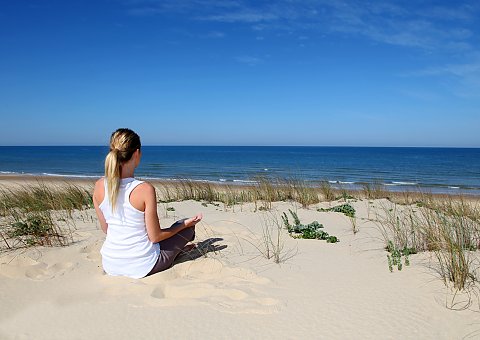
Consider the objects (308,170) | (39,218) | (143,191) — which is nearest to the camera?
(143,191)

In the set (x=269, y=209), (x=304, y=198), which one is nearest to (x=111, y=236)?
(x=269, y=209)

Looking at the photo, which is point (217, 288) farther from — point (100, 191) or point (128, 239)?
point (100, 191)

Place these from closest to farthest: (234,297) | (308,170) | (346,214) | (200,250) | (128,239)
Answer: (234,297) → (128,239) → (200,250) → (346,214) → (308,170)

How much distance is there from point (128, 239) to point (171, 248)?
481mm

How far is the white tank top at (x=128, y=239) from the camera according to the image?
11.8 feet

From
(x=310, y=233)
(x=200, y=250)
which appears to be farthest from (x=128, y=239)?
(x=310, y=233)

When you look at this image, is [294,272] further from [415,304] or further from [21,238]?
[21,238]

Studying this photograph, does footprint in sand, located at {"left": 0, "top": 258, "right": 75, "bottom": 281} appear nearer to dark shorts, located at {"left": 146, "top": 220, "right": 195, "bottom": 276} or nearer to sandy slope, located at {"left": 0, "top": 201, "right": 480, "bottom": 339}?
sandy slope, located at {"left": 0, "top": 201, "right": 480, "bottom": 339}

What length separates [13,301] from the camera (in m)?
3.23

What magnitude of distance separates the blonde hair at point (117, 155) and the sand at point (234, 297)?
920 millimetres

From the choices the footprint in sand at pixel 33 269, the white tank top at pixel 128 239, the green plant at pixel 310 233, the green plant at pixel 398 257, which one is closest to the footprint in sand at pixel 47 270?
the footprint in sand at pixel 33 269

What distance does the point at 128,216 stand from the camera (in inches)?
143

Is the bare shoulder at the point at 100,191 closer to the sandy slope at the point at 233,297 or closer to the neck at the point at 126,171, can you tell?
the neck at the point at 126,171

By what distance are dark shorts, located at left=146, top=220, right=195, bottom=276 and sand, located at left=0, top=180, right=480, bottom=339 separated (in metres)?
0.09
